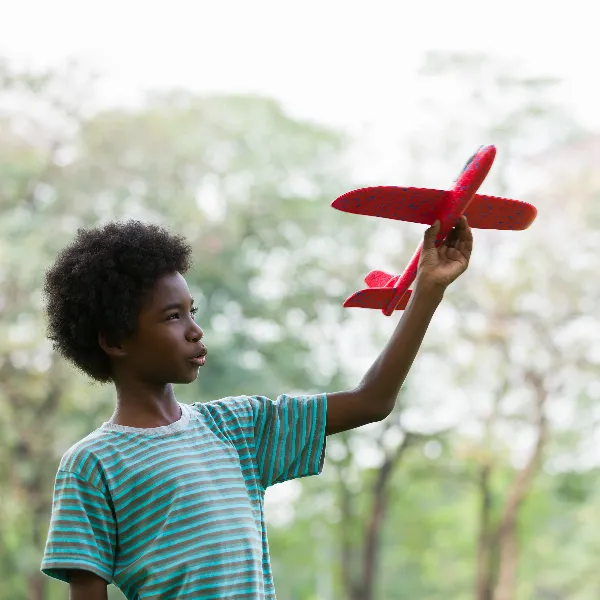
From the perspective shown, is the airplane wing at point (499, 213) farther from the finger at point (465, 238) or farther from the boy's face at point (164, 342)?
the boy's face at point (164, 342)

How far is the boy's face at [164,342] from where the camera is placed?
1.77m

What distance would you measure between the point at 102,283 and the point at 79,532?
419 mm

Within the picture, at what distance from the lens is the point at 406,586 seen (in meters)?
19.4

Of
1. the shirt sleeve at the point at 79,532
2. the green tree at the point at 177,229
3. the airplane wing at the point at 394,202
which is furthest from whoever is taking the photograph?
the green tree at the point at 177,229

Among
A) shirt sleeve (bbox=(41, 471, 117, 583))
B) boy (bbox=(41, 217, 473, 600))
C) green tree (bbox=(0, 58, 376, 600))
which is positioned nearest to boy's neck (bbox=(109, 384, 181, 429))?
boy (bbox=(41, 217, 473, 600))

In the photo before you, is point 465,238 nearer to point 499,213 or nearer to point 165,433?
point 499,213

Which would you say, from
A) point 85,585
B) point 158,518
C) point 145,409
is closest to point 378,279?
point 145,409

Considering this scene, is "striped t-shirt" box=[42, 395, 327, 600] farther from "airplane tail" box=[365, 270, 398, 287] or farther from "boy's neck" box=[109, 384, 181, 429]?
"airplane tail" box=[365, 270, 398, 287]

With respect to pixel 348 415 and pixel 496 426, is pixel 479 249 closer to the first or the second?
pixel 496 426

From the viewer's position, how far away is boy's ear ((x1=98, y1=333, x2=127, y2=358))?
71.5 inches

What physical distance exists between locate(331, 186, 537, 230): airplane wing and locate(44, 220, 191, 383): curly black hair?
1.08ft

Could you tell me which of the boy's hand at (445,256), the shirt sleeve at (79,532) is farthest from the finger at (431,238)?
the shirt sleeve at (79,532)

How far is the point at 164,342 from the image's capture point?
5.82 ft

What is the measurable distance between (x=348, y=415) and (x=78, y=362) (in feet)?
1.57
